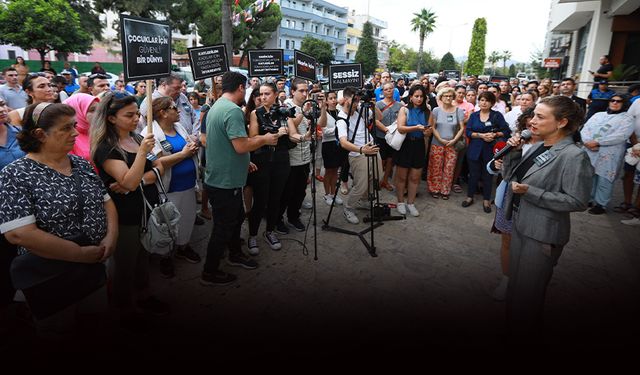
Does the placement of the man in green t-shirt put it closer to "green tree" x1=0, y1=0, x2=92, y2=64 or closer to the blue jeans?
the blue jeans

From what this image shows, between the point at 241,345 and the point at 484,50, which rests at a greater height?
the point at 484,50

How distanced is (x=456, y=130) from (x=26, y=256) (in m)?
6.18

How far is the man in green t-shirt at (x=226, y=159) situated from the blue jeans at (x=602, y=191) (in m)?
5.46

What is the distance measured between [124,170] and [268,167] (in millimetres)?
1889

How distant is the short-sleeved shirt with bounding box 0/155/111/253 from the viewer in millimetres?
1982

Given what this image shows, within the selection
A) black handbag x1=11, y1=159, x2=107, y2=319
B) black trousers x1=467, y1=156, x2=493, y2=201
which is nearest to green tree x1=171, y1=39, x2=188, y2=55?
black trousers x1=467, y1=156, x2=493, y2=201

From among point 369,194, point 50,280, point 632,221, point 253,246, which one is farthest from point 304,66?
point 632,221

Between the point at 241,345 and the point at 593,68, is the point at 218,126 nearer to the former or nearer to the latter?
the point at 241,345

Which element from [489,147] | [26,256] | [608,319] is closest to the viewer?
[26,256]

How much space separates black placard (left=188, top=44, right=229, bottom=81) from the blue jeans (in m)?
6.32

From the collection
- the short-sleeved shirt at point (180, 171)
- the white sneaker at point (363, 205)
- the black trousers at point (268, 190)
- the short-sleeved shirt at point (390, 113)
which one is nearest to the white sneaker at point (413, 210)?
the white sneaker at point (363, 205)

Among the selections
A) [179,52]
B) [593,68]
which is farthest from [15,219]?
[179,52]

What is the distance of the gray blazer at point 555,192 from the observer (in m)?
2.40

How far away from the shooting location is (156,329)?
9.84 feet
